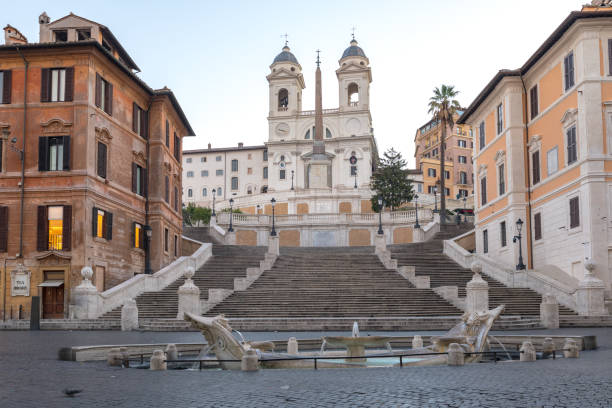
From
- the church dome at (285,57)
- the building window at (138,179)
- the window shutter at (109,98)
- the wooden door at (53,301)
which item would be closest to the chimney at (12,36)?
the window shutter at (109,98)

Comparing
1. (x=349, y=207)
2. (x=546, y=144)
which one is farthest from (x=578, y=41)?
(x=349, y=207)

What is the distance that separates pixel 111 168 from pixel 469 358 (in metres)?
24.9

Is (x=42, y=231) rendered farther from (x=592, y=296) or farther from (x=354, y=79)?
(x=354, y=79)

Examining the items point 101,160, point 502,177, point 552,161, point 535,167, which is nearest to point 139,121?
point 101,160

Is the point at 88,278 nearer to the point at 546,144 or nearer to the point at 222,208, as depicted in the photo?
the point at 546,144

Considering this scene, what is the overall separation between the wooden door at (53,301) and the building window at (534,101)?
25227 mm

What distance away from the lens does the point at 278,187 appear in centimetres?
10050

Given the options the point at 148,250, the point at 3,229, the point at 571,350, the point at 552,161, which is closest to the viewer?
the point at 571,350

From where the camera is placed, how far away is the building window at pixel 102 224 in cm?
3206

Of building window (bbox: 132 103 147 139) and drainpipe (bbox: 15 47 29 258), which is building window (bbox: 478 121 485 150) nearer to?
building window (bbox: 132 103 147 139)

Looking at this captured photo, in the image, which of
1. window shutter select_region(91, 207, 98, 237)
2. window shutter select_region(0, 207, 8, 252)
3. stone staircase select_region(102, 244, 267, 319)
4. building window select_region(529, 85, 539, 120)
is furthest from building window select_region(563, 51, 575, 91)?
window shutter select_region(0, 207, 8, 252)

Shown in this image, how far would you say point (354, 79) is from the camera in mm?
104438

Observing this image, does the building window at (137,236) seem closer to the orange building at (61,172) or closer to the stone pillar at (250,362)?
the orange building at (61,172)

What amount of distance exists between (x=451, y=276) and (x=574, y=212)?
6857 millimetres
